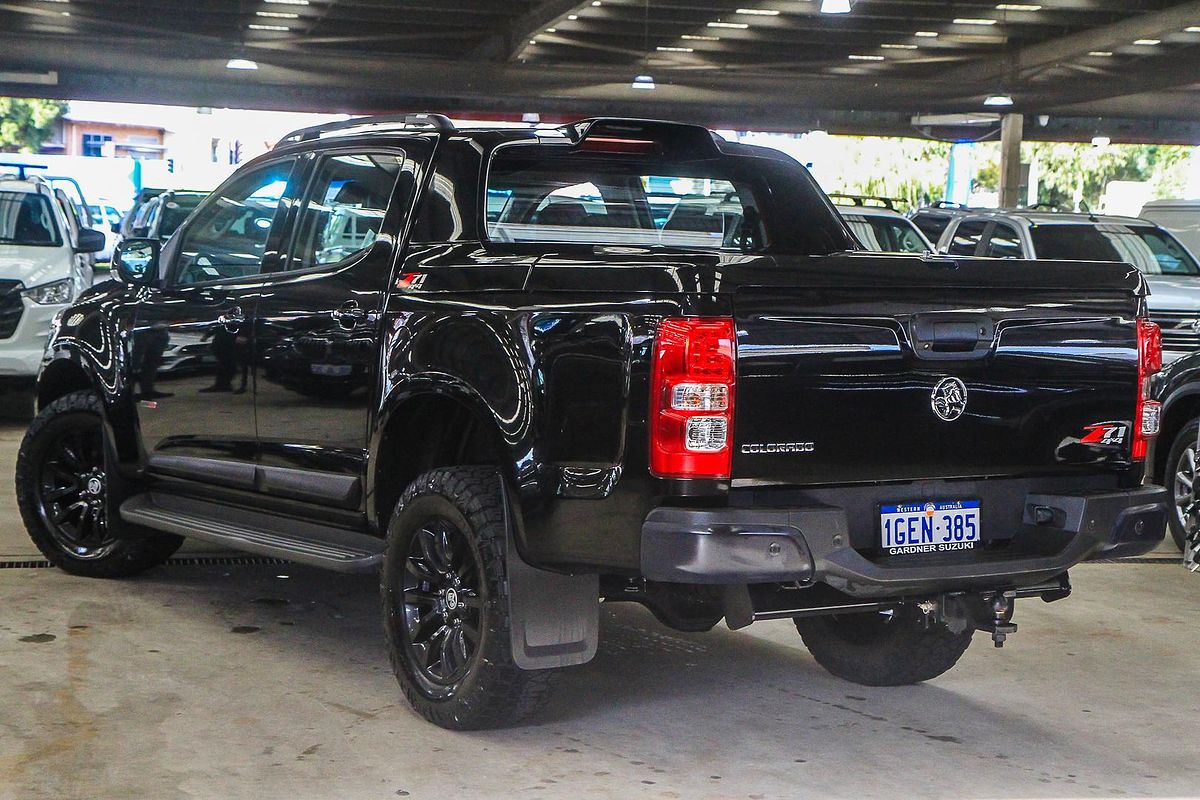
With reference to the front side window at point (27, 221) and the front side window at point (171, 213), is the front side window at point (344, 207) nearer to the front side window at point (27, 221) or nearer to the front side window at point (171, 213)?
the front side window at point (27, 221)

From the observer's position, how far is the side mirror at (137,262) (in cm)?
666

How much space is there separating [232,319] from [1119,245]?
11785 millimetres

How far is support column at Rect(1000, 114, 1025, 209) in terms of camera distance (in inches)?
1626

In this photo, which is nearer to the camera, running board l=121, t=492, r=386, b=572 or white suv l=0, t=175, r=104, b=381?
running board l=121, t=492, r=386, b=572

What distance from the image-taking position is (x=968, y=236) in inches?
683

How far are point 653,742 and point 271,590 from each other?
260 cm

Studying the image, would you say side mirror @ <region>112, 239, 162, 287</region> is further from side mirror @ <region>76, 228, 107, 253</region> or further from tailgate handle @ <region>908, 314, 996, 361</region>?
side mirror @ <region>76, 228, 107, 253</region>

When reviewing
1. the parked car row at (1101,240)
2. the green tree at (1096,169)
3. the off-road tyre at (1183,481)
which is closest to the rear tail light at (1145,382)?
the off-road tyre at (1183,481)

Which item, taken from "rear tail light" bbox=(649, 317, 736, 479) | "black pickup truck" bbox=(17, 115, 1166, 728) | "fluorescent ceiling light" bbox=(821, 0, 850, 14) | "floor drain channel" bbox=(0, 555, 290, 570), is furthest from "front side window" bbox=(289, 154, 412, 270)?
"fluorescent ceiling light" bbox=(821, 0, 850, 14)

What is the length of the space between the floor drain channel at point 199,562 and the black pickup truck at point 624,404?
117cm

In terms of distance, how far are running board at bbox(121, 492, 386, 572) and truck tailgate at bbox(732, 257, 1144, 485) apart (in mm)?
1639

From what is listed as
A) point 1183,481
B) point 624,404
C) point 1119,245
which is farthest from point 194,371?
point 1119,245

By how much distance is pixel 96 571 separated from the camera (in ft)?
23.1

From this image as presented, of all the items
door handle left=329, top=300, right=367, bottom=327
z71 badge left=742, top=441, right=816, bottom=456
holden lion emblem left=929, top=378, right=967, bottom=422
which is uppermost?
door handle left=329, top=300, right=367, bottom=327
